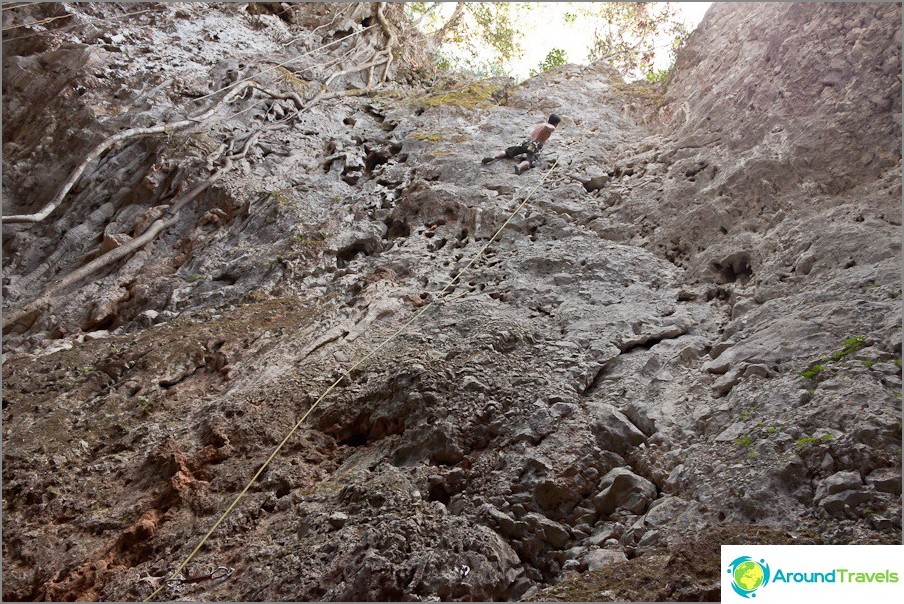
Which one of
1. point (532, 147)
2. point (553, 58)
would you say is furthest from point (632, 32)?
point (532, 147)

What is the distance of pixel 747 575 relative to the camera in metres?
2.65

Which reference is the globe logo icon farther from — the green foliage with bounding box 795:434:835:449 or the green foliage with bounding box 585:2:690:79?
the green foliage with bounding box 585:2:690:79

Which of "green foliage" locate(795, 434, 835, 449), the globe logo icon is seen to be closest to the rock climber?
"green foliage" locate(795, 434, 835, 449)

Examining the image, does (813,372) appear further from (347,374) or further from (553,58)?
(553,58)

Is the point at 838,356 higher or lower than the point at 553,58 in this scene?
lower

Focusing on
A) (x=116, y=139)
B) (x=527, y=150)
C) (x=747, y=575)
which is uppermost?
(x=527, y=150)

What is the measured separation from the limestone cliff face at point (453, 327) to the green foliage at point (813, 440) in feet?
0.14

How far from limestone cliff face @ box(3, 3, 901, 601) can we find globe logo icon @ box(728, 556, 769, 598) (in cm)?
12

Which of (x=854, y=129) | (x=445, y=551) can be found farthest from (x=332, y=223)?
(x=854, y=129)

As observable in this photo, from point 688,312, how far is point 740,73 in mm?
3170

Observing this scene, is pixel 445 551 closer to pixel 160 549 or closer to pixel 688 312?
pixel 160 549

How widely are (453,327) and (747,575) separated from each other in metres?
2.70

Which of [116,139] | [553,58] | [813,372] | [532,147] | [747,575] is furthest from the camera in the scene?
[553,58]

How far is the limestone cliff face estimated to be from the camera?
3266 millimetres
